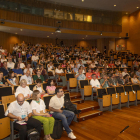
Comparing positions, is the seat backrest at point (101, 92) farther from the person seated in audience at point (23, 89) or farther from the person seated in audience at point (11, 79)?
the person seated in audience at point (11, 79)

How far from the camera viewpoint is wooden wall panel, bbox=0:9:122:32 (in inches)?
320

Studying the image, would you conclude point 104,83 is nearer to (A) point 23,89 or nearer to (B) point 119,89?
(B) point 119,89

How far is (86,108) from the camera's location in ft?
13.5

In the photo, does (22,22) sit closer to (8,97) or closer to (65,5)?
(65,5)

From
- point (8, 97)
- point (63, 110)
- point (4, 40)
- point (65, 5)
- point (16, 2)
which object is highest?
point (65, 5)

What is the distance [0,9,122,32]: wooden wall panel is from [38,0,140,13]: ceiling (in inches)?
49.1

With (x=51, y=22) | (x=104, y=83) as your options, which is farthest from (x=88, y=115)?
(x=51, y=22)

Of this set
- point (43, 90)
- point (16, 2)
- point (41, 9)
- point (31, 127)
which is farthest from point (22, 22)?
point (31, 127)

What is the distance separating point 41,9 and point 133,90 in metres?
7.32

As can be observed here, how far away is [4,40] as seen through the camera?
11164mm

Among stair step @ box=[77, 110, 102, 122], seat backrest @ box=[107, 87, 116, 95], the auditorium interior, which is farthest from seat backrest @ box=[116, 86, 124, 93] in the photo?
stair step @ box=[77, 110, 102, 122]

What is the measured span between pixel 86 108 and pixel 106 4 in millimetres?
8913

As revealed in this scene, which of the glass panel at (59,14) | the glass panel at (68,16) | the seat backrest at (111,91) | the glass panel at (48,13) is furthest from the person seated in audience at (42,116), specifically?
the glass panel at (68,16)

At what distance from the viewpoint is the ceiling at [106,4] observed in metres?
10.3
